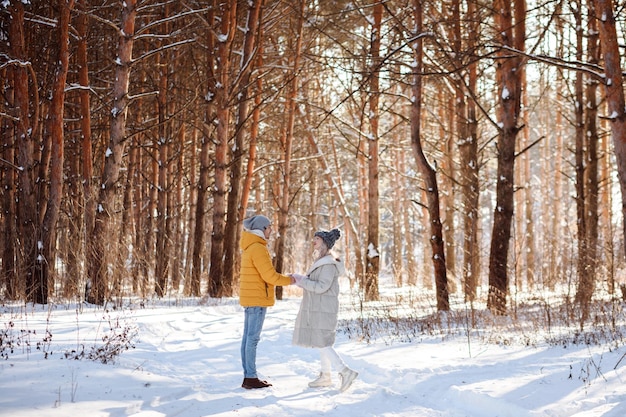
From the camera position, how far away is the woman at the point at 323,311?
524 cm

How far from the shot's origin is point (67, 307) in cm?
893

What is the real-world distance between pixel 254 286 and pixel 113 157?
5763 millimetres

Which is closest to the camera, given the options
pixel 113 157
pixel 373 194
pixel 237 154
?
pixel 113 157

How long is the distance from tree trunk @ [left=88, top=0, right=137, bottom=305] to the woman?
536 centimetres

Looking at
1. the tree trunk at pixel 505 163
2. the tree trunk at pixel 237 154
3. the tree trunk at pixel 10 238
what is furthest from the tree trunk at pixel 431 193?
the tree trunk at pixel 10 238

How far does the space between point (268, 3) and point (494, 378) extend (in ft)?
39.0

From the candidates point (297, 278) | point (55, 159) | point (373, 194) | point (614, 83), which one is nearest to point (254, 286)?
point (297, 278)

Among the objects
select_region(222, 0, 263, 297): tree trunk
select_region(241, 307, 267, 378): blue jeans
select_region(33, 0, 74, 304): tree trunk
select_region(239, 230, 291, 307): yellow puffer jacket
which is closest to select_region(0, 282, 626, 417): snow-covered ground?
select_region(241, 307, 267, 378): blue jeans

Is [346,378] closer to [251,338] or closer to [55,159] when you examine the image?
[251,338]

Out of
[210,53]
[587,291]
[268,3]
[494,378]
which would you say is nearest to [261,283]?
[494,378]

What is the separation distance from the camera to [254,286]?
17.4 feet

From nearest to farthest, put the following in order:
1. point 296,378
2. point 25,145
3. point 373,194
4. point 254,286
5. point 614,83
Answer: point 254,286 < point 296,378 < point 614,83 < point 25,145 < point 373,194

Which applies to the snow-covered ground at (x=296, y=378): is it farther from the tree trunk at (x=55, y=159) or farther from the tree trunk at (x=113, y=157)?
the tree trunk at (x=55, y=159)

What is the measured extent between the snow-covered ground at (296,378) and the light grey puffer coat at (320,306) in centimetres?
49
